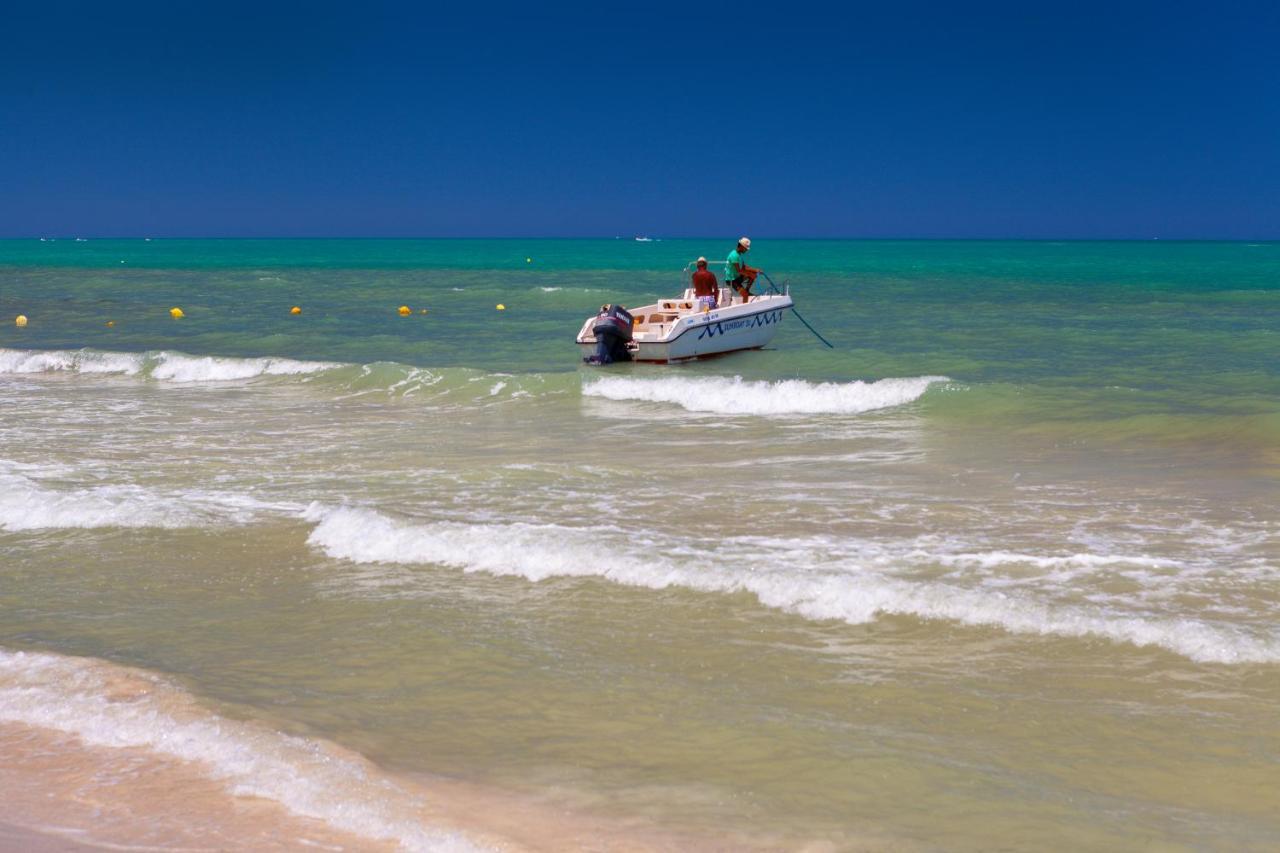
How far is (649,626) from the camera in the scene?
259 inches

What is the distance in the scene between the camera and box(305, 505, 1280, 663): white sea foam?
20.6 feet

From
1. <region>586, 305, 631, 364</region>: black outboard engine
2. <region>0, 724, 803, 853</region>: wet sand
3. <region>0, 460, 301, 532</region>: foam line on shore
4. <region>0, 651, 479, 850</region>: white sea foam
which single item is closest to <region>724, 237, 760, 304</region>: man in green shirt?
<region>586, 305, 631, 364</region>: black outboard engine

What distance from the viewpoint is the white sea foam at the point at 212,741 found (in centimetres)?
425

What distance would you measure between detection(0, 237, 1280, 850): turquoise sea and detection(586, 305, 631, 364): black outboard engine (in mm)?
5909

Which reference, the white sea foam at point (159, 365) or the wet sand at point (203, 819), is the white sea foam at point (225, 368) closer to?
the white sea foam at point (159, 365)

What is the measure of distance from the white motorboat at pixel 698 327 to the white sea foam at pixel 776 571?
44.7 ft

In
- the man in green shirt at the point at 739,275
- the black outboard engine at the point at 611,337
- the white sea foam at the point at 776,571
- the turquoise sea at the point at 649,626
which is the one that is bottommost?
the turquoise sea at the point at 649,626

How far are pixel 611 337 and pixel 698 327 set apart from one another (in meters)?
1.70

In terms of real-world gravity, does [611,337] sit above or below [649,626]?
above

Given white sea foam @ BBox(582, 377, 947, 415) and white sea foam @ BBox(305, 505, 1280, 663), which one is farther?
white sea foam @ BBox(582, 377, 947, 415)

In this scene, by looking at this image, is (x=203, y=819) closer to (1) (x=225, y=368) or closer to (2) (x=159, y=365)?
(1) (x=225, y=368)

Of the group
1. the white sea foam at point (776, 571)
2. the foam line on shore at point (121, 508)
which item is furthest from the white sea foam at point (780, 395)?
the white sea foam at point (776, 571)

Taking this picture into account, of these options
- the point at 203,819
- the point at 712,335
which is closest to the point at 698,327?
the point at 712,335

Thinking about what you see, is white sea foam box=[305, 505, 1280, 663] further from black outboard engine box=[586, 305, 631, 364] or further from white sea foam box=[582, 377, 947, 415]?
black outboard engine box=[586, 305, 631, 364]
